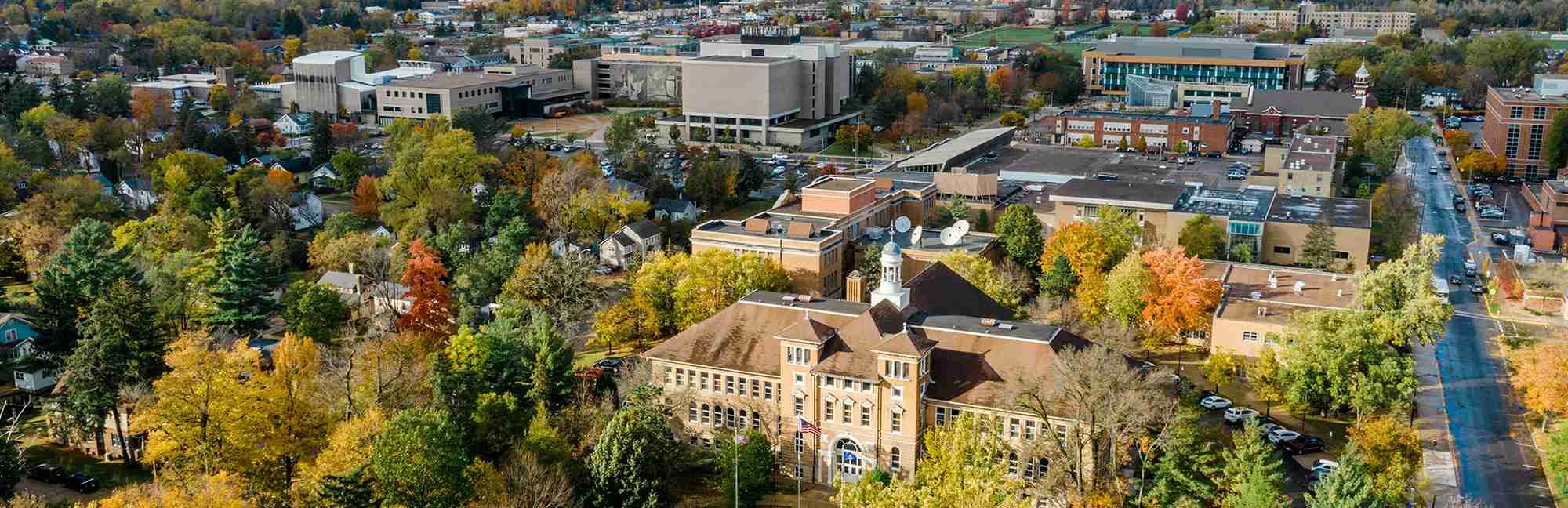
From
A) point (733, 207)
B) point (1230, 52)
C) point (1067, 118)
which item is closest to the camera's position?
point (733, 207)

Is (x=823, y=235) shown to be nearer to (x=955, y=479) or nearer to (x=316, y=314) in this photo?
(x=316, y=314)

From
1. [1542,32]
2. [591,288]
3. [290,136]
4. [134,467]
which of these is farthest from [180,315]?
[1542,32]

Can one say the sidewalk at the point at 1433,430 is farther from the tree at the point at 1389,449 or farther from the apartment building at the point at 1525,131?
the apartment building at the point at 1525,131

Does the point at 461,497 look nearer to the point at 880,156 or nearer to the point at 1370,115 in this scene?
the point at 880,156

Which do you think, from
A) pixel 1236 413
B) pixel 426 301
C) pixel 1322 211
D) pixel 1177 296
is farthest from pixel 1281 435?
pixel 426 301

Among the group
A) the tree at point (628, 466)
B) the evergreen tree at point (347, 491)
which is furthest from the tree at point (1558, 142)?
the evergreen tree at point (347, 491)

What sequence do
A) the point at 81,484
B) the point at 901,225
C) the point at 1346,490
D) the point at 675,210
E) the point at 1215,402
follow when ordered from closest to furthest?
1. the point at 1346,490
2. the point at 81,484
3. the point at 1215,402
4. the point at 901,225
5. the point at 675,210
